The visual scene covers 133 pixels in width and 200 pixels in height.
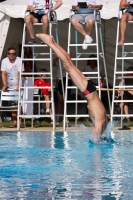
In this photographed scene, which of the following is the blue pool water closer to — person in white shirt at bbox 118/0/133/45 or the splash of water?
the splash of water

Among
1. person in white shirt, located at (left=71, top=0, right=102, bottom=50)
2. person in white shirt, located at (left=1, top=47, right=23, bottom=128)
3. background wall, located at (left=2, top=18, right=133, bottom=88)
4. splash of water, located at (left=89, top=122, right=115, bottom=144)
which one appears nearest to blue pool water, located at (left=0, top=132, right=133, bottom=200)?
splash of water, located at (left=89, top=122, right=115, bottom=144)

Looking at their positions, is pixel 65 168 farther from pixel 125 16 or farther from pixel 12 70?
pixel 12 70

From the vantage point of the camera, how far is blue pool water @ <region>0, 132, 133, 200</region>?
5586 millimetres

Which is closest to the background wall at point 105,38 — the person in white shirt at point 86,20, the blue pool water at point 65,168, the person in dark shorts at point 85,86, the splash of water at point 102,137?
the person in white shirt at point 86,20

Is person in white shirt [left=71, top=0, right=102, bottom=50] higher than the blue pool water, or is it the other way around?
person in white shirt [left=71, top=0, right=102, bottom=50]

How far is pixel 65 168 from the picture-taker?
23.4 feet

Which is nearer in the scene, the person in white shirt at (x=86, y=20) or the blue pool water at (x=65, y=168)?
the blue pool water at (x=65, y=168)

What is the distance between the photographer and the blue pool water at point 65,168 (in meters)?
5.59

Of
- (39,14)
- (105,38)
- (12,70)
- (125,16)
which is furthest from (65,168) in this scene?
(105,38)

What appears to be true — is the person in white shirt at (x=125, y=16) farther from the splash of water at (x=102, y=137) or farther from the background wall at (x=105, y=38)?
the background wall at (x=105, y=38)

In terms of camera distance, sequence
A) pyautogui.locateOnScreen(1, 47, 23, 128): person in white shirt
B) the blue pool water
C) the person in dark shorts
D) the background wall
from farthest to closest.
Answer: the background wall → pyautogui.locateOnScreen(1, 47, 23, 128): person in white shirt → the person in dark shorts → the blue pool water

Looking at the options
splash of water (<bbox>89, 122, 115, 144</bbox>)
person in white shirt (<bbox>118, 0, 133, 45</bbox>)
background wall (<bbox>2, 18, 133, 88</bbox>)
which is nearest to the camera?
splash of water (<bbox>89, 122, 115, 144</bbox>)

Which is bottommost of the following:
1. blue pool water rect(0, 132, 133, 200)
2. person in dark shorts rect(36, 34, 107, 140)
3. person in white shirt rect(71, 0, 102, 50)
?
blue pool water rect(0, 132, 133, 200)

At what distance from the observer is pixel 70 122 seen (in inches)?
563
